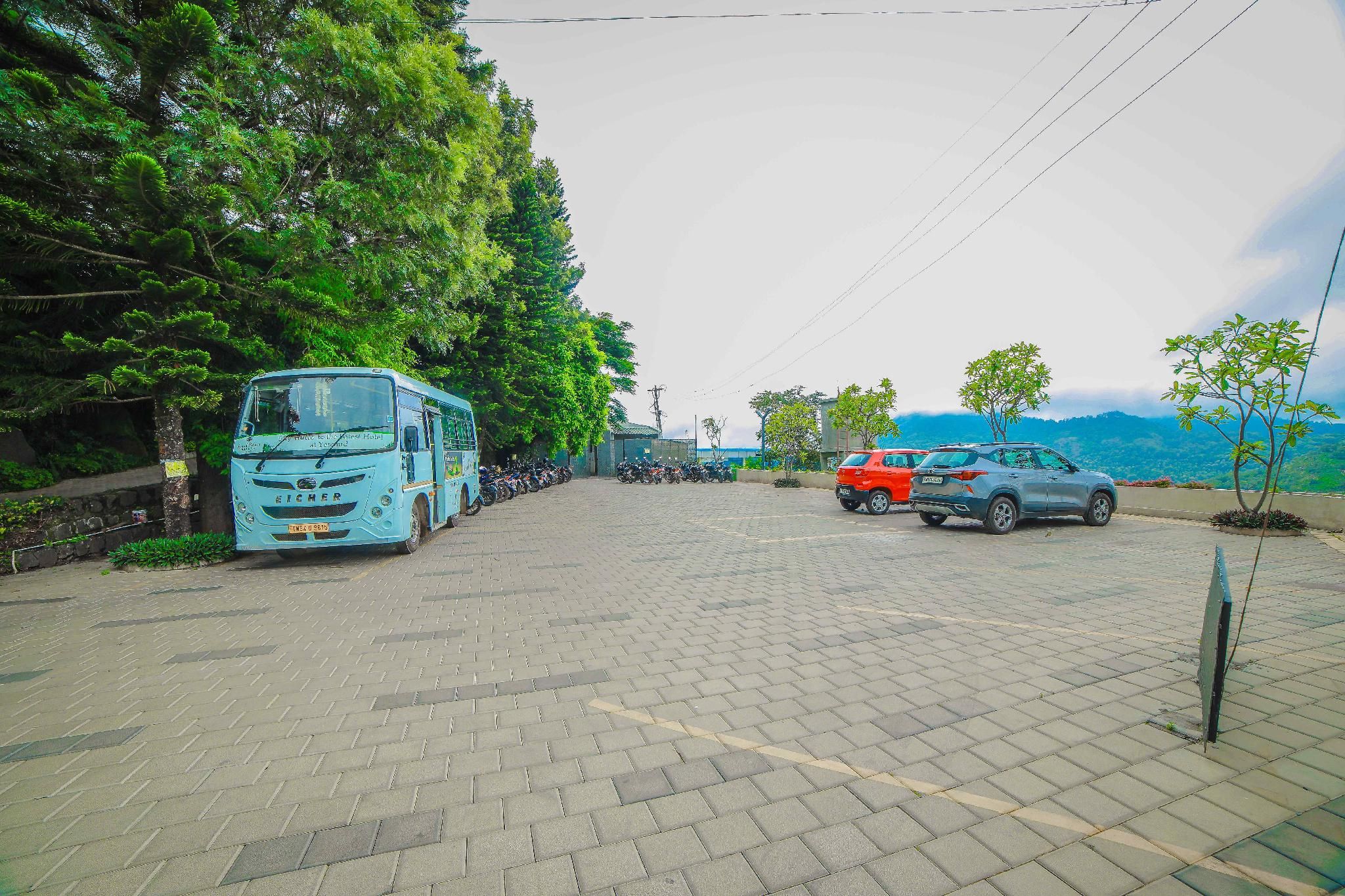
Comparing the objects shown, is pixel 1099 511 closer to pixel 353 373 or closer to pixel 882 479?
pixel 882 479

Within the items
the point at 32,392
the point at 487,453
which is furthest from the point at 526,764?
the point at 487,453

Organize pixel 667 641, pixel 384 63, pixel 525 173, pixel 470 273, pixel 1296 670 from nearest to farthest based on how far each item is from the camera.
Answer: pixel 1296 670 < pixel 667 641 < pixel 384 63 < pixel 470 273 < pixel 525 173

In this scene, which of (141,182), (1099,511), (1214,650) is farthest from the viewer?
(1099,511)

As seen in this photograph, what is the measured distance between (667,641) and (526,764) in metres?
1.94

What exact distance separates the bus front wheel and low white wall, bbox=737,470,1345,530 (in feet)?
50.1

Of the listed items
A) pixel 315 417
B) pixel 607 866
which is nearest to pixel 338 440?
pixel 315 417

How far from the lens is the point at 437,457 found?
1116 cm

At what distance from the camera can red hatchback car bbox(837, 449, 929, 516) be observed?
14.0 meters

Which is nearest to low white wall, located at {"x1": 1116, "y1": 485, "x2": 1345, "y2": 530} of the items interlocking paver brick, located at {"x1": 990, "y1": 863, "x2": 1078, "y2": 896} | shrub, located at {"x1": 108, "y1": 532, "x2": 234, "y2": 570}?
A: interlocking paver brick, located at {"x1": 990, "y1": 863, "x2": 1078, "y2": 896}

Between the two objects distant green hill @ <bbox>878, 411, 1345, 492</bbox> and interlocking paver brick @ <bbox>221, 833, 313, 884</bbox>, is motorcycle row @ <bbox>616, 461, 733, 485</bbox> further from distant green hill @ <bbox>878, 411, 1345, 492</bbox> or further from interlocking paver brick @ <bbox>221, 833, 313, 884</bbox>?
interlocking paver brick @ <bbox>221, 833, 313, 884</bbox>

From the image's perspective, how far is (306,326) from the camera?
10.5 m

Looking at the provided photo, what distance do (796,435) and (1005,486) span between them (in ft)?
53.0

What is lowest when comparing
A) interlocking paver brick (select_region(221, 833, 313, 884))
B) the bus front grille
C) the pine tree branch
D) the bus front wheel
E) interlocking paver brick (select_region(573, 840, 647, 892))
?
interlocking paver brick (select_region(573, 840, 647, 892))

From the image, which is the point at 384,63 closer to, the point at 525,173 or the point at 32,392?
the point at 32,392
